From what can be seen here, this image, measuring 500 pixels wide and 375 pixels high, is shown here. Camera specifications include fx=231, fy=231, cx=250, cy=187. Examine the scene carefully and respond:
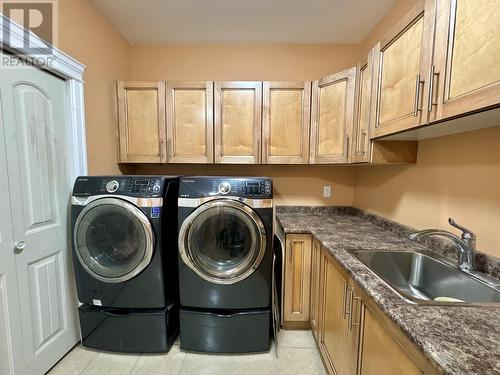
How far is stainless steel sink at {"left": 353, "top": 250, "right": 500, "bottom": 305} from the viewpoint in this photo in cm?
111

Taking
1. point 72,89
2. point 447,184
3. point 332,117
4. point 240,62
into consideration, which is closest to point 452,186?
point 447,184

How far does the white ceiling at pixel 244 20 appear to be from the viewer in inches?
72.6

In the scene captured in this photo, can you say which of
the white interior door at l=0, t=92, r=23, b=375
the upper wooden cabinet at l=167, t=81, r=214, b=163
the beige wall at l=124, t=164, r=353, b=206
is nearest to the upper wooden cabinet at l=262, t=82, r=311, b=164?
the beige wall at l=124, t=164, r=353, b=206

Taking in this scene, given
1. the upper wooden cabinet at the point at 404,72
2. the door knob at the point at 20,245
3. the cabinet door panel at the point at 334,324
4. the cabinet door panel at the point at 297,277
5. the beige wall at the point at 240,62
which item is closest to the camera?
the upper wooden cabinet at the point at 404,72

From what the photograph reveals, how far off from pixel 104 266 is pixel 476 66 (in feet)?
7.35

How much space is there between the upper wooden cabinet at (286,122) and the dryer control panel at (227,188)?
0.66m

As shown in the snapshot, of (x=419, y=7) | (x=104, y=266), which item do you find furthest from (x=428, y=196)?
(x=104, y=266)

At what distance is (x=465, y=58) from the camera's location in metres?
0.87

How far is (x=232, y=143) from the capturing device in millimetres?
2195

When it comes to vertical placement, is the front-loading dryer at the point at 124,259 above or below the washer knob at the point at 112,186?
below

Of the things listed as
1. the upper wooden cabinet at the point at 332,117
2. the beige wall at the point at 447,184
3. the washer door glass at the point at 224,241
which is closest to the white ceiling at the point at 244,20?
the beige wall at the point at 447,184

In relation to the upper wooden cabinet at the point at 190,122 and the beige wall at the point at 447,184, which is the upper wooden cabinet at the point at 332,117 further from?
the upper wooden cabinet at the point at 190,122

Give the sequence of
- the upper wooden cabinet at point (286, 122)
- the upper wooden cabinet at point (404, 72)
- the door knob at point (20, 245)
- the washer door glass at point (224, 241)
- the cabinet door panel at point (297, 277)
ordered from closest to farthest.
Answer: the upper wooden cabinet at point (404, 72) < the door knob at point (20, 245) < the washer door glass at point (224, 241) < the cabinet door panel at point (297, 277) < the upper wooden cabinet at point (286, 122)

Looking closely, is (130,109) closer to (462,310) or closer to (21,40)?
(21,40)
